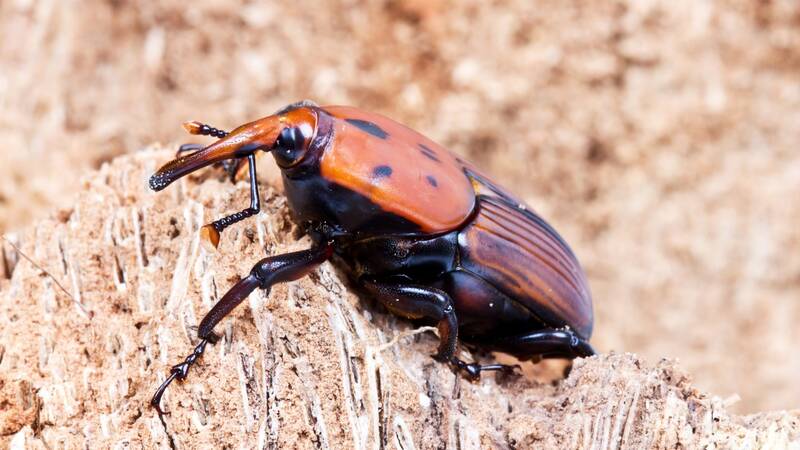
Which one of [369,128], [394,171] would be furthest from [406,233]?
[369,128]

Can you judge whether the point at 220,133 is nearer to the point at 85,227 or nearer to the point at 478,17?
the point at 85,227

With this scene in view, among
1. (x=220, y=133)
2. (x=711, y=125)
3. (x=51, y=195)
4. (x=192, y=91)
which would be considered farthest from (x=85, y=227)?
(x=711, y=125)

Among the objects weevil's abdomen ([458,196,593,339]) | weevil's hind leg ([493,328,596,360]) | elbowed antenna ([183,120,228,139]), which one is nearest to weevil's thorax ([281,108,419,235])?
elbowed antenna ([183,120,228,139])

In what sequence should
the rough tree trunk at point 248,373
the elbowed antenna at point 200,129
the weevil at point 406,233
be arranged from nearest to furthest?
1. the rough tree trunk at point 248,373
2. the weevil at point 406,233
3. the elbowed antenna at point 200,129

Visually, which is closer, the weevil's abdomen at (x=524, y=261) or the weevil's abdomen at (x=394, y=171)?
the weevil's abdomen at (x=394, y=171)

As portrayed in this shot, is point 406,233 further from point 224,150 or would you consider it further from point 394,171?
point 224,150

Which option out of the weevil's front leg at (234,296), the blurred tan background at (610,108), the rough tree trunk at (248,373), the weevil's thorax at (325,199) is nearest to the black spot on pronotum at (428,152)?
the weevil's thorax at (325,199)

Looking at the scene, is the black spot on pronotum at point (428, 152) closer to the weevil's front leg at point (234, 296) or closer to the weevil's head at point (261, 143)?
the weevil's head at point (261, 143)
